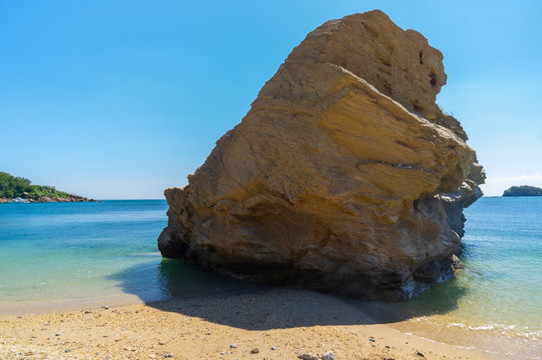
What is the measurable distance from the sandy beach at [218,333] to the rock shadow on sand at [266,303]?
0.12 feet

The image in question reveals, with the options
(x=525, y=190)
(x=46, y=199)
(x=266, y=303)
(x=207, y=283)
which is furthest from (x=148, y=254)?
(x=525, y=190)

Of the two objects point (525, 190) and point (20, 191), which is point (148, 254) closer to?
point (20, 191)

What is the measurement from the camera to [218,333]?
7.07 meters

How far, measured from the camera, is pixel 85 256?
59.6 feet

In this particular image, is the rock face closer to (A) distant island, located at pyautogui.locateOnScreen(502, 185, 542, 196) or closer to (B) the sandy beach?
(B) the sandy beach

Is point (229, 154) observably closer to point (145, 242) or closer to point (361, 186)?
point (361, 186)

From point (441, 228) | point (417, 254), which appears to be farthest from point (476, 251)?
point (417, 254)

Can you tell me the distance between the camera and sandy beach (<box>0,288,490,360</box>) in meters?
6.10

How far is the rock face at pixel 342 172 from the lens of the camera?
9.72 meters

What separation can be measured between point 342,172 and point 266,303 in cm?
451

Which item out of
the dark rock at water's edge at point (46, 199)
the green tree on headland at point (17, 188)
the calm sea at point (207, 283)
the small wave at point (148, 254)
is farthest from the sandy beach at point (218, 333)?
the dark rock at water's edge at point (46, 199)

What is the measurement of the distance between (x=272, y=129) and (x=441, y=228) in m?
7.35

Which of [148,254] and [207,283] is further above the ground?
[207,283]

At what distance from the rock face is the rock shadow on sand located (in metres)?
0.59
